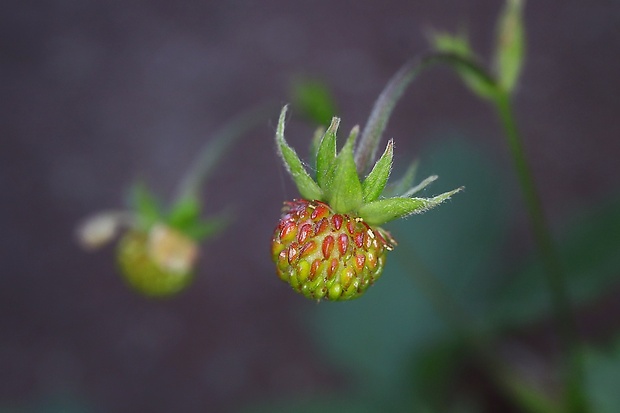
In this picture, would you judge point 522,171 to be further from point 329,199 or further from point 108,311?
point 108,311

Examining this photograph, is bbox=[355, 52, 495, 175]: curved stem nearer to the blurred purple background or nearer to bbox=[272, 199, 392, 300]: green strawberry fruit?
bbox=[272, 199, 392, 300]: green strawberry fruit

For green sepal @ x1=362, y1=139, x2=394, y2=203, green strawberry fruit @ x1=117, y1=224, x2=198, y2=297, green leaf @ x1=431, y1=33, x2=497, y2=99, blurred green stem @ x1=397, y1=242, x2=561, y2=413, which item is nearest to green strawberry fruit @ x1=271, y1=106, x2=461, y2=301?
green sepal @ x1=362, y1=139, x2=394, y2=203

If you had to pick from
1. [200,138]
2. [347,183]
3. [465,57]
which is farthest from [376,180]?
[200,138]

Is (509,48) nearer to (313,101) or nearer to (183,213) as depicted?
(313,101)

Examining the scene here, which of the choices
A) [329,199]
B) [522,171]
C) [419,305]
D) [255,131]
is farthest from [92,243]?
[255,131]

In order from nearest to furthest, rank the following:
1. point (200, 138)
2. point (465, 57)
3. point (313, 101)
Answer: point (465, 57) < point (313, 101) < point (200, 138)

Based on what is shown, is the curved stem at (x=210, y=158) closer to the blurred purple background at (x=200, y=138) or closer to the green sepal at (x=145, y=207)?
the green sepal at (x=145, y=207)
